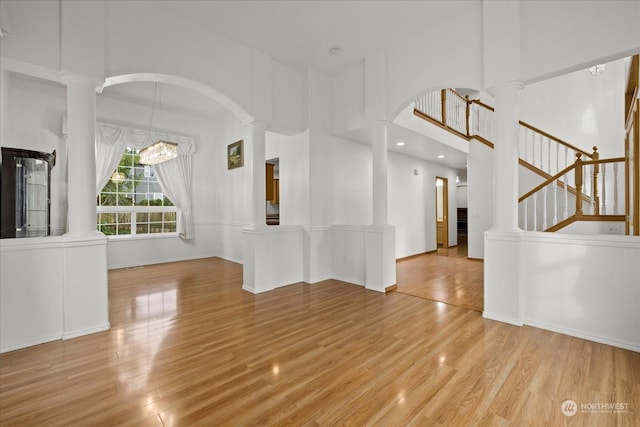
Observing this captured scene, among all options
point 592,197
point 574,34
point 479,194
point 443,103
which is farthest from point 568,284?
point 443,103

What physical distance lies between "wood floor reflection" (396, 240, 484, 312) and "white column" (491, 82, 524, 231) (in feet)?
3.95

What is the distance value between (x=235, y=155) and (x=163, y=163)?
1648mm

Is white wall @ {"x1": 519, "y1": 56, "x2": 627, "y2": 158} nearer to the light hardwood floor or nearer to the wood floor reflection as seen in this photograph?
the wood floor reflection

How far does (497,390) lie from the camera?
6.56 feet

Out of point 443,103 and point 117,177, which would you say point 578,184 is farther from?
point 117,177

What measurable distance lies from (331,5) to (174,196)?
17.9ft

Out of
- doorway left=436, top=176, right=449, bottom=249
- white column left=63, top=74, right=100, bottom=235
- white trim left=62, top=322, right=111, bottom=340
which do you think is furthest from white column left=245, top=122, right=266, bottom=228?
doorway left=436, top=176, right=449, bottom=249

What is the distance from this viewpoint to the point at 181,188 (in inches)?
276

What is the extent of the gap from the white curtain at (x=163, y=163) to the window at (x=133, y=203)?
0.96ft

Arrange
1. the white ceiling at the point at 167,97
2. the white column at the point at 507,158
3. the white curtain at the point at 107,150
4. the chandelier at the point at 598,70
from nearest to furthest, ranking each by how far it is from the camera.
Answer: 1. the white column at the point at 507,158
2. the white ceiling at the point at 167,97
3. the white curtain at the point at 107,150
4. the chandelier at the point at 598,70

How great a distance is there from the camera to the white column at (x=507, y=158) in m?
3.27

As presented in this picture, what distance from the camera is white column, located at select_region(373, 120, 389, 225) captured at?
4.60 m

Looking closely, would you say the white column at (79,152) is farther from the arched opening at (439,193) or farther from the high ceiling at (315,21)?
the arched opening at (439,193)

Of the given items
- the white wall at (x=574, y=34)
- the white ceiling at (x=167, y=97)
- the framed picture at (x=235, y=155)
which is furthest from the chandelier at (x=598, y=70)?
the white ceiling at (x=167, y=97)
